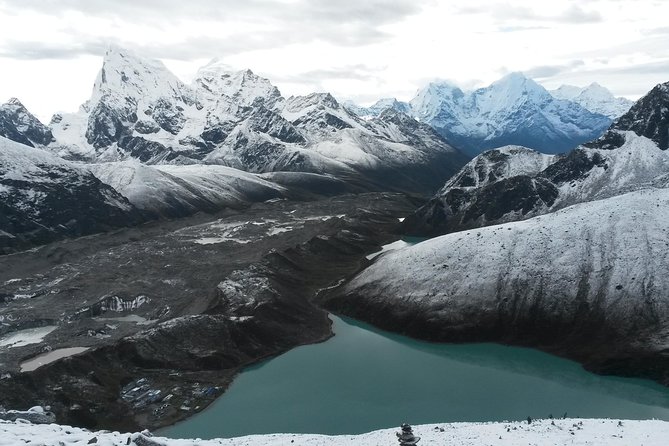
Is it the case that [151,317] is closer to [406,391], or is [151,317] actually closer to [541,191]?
[406,391]

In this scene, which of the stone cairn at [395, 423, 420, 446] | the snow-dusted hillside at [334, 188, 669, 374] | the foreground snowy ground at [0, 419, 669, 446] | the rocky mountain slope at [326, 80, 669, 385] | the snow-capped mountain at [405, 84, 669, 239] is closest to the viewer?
the foreground snowy ground at [0, 419, 669, 446]

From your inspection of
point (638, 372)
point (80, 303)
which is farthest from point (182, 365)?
point (638, 372)

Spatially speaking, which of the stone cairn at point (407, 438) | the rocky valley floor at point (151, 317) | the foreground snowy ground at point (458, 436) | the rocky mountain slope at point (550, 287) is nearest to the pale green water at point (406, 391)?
the rocky mountain slope at point (550, 287)

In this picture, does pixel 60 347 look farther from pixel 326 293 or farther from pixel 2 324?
pixel 326 293

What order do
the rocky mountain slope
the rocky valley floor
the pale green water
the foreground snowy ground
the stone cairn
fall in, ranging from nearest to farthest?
the foreground snowy ground
the stone cairn
the pale green water
the rocky valley floor
the rocky mountain slope

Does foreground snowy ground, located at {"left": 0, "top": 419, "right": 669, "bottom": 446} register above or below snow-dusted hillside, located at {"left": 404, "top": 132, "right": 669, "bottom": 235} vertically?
below

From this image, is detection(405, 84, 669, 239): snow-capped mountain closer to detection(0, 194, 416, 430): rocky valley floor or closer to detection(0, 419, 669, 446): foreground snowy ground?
detection(0, 194, 416, 430): rocky valley floor

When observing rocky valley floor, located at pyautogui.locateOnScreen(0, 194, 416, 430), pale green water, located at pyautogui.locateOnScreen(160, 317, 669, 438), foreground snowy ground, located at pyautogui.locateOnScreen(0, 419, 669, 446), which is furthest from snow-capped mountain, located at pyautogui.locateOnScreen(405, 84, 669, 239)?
foreground snowy ground, located at pyautogui.locateOnScreen(0, 419, 669, 446)

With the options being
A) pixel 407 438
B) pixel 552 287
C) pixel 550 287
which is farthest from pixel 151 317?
pixel 407 438
